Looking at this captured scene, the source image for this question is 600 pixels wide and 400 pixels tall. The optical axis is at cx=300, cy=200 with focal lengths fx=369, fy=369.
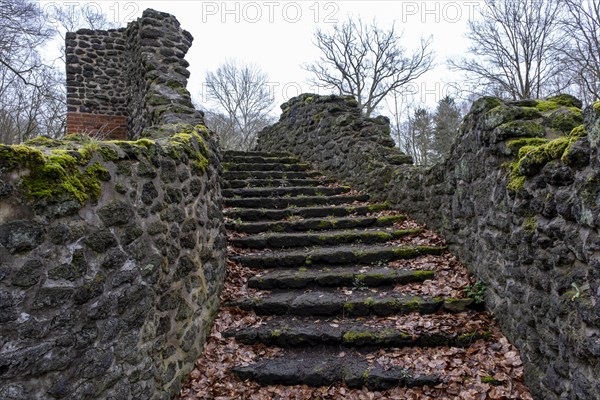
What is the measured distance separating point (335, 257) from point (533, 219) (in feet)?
7.97

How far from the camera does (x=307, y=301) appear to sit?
4.04 meters

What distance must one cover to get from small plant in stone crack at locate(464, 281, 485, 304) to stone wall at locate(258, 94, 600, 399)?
3.2 inches

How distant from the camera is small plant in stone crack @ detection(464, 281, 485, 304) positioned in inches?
149

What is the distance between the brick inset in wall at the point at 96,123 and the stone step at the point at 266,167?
330cm

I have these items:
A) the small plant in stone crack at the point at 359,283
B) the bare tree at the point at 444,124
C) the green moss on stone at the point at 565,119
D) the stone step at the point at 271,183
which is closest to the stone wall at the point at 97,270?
the small plant in stone crack at the point at 359,283

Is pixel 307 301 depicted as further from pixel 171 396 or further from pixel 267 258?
pixel 171 396

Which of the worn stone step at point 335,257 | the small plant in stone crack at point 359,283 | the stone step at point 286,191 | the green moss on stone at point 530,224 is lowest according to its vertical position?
the small plant in stone crack at point 359,283

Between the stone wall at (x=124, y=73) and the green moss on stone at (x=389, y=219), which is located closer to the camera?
the green moss on stone at (x=389, y=219)

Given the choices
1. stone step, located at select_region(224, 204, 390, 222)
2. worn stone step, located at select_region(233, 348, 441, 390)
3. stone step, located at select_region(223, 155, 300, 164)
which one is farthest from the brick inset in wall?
worn stone step, located at select_region(233, 348, 441, 390)

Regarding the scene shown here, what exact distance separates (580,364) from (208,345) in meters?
2.96

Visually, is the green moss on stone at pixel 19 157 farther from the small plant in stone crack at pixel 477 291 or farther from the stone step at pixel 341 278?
the small plant in stone crack at pixel 477 291

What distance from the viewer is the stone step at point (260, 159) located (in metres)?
8.43

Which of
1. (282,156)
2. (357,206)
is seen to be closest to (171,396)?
(357,206)

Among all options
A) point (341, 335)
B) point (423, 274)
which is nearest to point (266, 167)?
point (423, 274)
